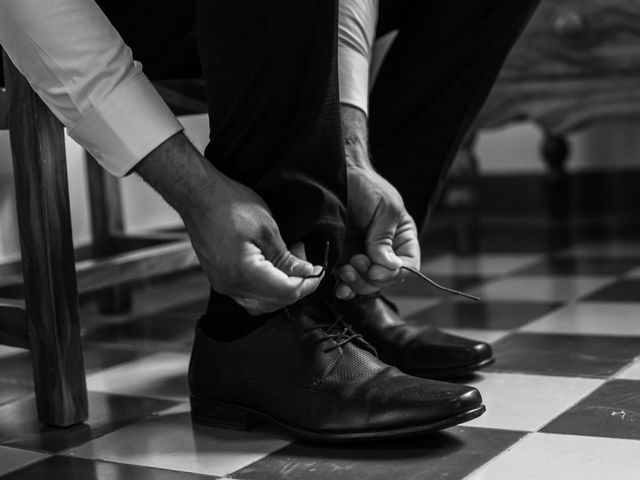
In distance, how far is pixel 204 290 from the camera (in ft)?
5.82

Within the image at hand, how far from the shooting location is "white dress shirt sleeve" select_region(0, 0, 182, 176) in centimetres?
78

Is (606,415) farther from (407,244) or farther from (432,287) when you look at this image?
(432,287)

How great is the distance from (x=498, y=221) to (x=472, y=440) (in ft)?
5.46

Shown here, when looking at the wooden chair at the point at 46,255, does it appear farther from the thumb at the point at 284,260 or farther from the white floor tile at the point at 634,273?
the white floor tile at the point at 634,273

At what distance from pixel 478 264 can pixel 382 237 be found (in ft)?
3.13

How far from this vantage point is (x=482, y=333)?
126cm

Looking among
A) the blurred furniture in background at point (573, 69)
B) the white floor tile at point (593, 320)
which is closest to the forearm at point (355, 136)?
the white floor tile at point (593, 320)

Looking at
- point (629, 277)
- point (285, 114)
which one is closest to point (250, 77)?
point (285, 114)

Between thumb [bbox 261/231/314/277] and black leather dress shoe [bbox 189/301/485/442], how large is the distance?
0.07m

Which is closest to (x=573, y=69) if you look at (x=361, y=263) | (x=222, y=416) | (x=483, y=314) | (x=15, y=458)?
(x=483, y=314)

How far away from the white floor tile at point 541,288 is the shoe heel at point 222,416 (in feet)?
2.21

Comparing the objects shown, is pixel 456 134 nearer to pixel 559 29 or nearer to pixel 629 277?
pixel 629 277

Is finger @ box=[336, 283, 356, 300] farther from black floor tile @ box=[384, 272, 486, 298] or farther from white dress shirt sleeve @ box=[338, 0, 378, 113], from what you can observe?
black floor tile @ box=[384, 272, 486, 298]

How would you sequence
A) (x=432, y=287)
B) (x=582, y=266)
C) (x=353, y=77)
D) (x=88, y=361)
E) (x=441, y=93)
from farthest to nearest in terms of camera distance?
(x=582, y=266) < (x=432, y=287) < (x=88, y=361) < (x=441, y=93) < (x=353, y=77)
